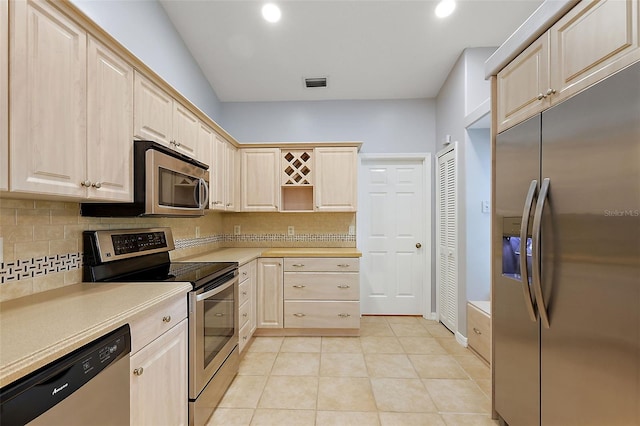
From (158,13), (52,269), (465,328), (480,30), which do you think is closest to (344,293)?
(465,328)

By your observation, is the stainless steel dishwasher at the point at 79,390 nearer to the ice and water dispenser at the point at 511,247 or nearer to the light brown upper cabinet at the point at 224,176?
the light brown upper cabinet at the point at 224,176

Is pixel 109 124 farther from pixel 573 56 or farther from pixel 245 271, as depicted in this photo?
pixel 573 56

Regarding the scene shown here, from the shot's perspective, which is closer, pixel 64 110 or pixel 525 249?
pixel 64 110

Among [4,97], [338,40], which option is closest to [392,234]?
[338,40]

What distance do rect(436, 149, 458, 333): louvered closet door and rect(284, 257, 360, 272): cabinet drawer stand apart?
1065mm

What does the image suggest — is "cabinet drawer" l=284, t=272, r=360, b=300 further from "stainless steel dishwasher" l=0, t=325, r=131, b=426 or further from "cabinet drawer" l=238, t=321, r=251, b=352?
"stainless steel dishwasher" l=0, t=325, r=131, b=426

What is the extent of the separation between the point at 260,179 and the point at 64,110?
7.70ft

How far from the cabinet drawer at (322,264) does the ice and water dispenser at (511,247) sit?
5.49 feet

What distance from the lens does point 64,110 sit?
1212mm

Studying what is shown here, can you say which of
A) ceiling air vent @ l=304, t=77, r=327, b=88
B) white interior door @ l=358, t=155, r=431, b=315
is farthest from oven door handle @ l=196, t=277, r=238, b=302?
ceiling air vent @ l=304, t=77, r=327, b=88

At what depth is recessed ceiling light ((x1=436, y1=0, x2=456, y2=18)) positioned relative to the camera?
2305 mm

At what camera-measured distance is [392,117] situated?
3.80 m

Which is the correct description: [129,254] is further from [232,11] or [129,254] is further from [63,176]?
[232,11]

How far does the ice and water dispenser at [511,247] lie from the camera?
1559 millimetres
